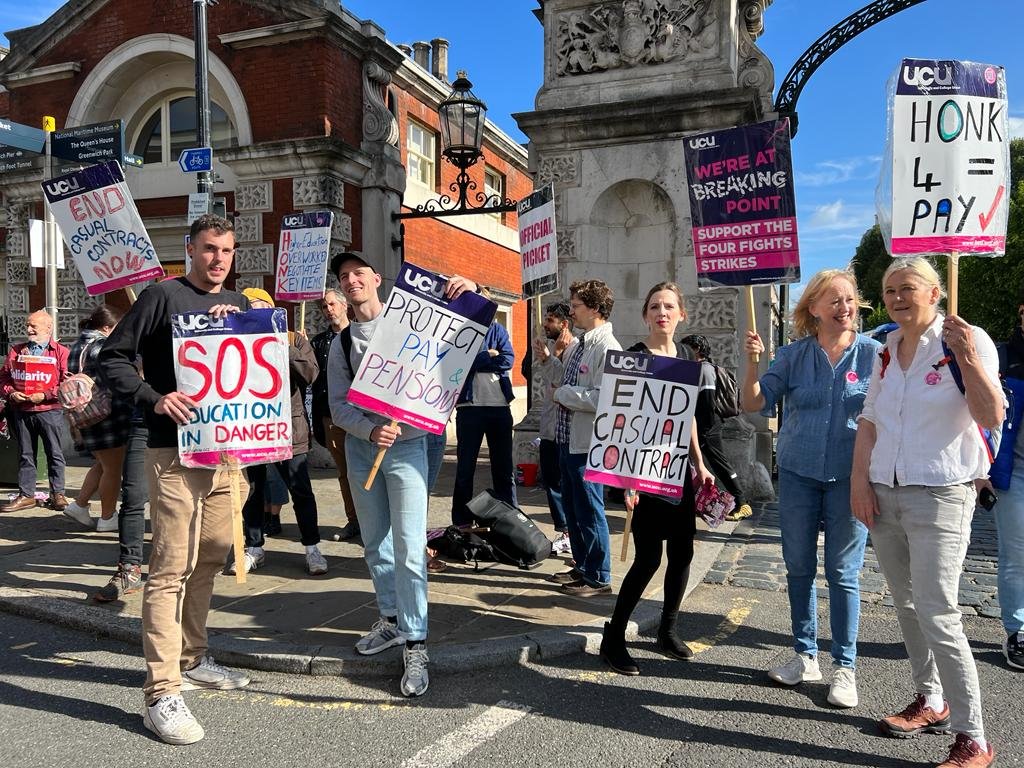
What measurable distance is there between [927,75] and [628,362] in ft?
6.27

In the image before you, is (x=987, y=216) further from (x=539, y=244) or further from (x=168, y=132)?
(x=168, y=132)

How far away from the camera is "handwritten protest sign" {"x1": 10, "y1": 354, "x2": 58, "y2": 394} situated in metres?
7.62

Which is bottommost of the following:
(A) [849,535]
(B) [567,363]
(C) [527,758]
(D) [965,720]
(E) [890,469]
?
(C) [527,758]

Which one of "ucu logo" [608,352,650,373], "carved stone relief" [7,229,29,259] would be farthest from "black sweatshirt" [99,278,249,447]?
"carved stone relief" [7,229,29,259]

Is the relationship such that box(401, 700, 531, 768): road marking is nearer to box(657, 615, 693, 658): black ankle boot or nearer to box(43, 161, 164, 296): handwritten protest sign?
Answer: box(657, 615, 693, 658): black ankle boot

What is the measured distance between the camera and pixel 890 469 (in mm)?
3119

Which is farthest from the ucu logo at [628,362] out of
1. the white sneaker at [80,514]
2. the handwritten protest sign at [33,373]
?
the handwritten protest sign at [33,373]

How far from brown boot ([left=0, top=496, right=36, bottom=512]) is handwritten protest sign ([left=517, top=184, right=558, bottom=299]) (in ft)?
18.7

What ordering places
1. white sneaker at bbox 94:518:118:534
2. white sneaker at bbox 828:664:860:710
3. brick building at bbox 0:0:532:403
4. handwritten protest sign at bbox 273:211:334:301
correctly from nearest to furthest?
white sneaker at bbox 828:664:860:710 → white sneaker at bbox 94:518:118:534 → handwritten protest sign at bbox 273:211:334:301 → brick building at bbox 0:0:532:403

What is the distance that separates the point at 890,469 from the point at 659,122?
6.19 m

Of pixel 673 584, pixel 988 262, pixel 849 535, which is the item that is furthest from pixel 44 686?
pixel 988 262

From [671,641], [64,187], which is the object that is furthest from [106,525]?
[671,641]

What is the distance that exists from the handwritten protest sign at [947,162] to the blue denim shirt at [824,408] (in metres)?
0.58

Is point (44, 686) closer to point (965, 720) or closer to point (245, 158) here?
point (965, 720)
